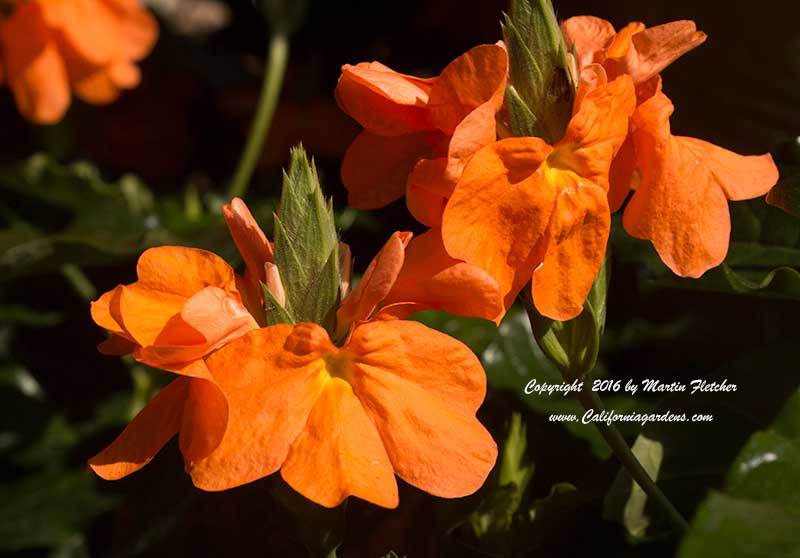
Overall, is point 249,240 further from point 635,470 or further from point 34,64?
point 34,64

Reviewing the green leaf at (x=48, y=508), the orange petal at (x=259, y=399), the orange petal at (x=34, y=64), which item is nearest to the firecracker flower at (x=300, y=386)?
the orange petal at (x=259, y=399)

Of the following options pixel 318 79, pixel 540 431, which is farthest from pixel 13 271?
pixel 318 79

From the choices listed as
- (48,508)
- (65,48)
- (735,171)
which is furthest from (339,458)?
(65,48)

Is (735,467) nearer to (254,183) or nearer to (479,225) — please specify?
(479,225)

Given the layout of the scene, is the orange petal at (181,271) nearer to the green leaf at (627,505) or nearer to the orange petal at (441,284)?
the orange petal at (441,284)

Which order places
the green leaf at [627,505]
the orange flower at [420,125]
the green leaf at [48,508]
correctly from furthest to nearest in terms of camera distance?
the green leaf at [48,508] < the green leaf at [627,505] < the orange flower at [420,125]
